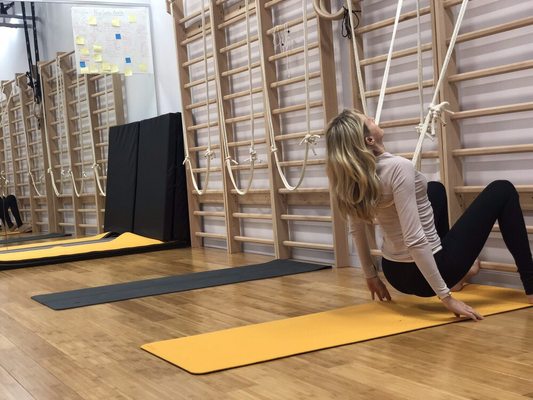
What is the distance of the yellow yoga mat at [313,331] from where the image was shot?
98.6 inches

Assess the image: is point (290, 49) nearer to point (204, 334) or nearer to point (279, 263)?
point (279, 263)

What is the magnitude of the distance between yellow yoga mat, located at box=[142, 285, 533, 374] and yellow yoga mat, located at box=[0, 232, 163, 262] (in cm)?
327

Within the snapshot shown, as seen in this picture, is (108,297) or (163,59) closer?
(108,297)

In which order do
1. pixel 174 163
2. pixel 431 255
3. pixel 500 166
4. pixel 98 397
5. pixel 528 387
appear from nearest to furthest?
pixel 528 387 → pixel 98 397 → pixel 431 255 → pixel 500 166 → pixel 174 163

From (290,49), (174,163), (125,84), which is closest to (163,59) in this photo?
(125,84)

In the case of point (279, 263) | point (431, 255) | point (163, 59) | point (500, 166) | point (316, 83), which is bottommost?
point (279, 263)

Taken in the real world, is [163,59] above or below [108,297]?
above

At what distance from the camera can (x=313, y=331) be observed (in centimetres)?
279

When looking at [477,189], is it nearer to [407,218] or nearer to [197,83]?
[407,218]

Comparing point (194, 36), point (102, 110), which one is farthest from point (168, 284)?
point (102, 110)

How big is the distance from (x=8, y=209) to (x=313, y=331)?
4.38 metres

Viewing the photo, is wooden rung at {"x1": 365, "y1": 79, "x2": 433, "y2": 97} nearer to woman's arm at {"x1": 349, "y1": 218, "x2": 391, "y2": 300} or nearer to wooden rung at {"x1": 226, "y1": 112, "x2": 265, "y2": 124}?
woman's arm at {"x1": 349, "y1": 218, "x2": 391, "y2": 300}

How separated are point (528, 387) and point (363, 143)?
1049mm

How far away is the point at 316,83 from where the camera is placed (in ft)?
15.5
